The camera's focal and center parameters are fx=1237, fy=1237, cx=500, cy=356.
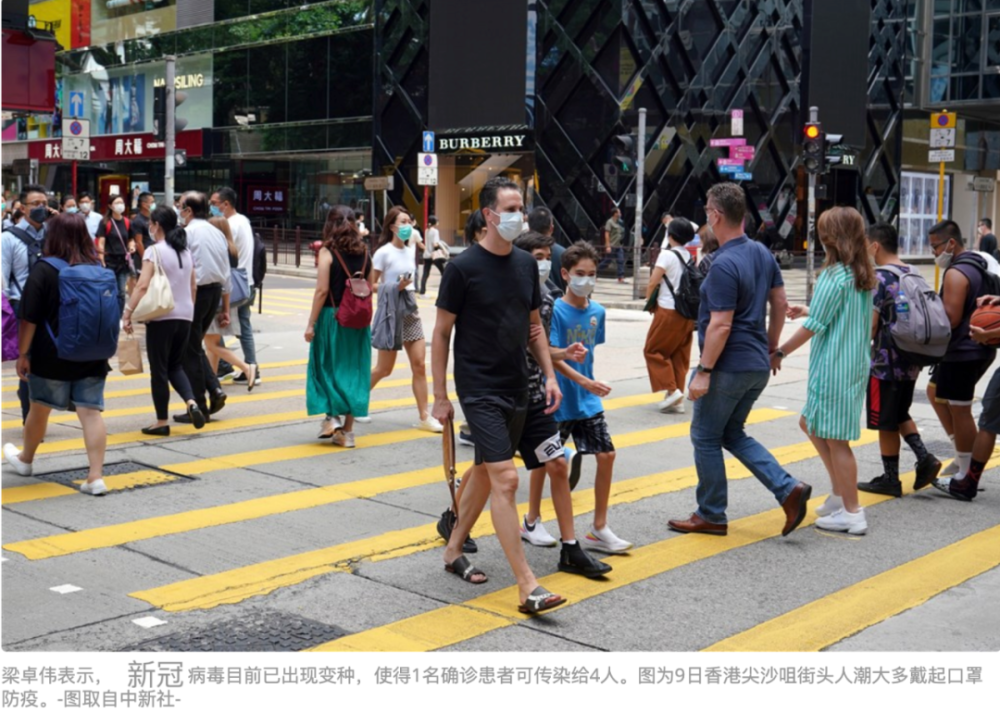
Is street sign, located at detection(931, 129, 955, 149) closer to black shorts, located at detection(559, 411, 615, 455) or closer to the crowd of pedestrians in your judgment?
the crowd of pedestrians

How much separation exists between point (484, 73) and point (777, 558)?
33.4 m

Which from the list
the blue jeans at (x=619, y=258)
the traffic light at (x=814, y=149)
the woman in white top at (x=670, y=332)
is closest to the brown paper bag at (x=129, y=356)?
the woman in white top at (x=670, y=332)

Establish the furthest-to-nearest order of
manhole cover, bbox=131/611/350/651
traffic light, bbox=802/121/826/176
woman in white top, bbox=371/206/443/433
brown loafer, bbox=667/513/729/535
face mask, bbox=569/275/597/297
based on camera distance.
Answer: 1. traffic light, bbox=802/121/826/176
2. woman in white top, bbox=371/206/443/433
3. brown loafer, bbox=667/513/729/535
4. face mask, bbox=569/275/597/297
5. manhole cover, bbox=131/611/350/651

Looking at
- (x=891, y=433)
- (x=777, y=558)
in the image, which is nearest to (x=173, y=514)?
(x=777, y=558)

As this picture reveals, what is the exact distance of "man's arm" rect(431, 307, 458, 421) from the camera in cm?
572

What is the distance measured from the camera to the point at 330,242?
9.63 m

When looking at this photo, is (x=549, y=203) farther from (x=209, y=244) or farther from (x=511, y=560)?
(x=511, y=560)

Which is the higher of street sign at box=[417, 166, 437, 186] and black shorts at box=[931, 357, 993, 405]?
street sign at box=[417, 166, 437, 186]

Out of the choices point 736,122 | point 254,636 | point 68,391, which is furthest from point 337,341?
point 736,122

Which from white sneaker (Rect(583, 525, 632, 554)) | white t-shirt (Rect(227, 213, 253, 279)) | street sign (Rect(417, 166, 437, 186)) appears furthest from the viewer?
street sign (Rect(417, 166, 437, 186))

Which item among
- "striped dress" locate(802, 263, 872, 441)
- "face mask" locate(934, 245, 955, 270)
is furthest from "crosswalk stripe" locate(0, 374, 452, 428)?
"striped dress" locate(802, 263, 872, 441)

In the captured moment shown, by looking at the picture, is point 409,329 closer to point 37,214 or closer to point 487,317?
point 37,214

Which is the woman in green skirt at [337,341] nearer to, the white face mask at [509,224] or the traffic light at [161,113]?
the white face mask at [509,224]

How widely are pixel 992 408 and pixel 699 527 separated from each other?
219 centimetres
